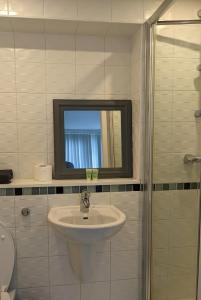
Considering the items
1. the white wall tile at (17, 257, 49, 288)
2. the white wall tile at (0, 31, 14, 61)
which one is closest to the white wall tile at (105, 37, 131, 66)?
the white wall tile at (0, 31, 14, 61)

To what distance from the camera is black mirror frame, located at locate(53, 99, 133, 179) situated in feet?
7.15

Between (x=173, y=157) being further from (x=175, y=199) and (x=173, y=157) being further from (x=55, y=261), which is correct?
(x=55, y=261)

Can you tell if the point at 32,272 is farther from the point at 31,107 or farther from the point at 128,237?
the point at 31,107

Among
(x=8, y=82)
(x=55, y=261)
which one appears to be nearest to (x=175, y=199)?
(x=55, y=261)

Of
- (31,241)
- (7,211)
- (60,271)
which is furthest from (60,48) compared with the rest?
(60,271)

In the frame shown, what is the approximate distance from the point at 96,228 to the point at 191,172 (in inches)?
25.1

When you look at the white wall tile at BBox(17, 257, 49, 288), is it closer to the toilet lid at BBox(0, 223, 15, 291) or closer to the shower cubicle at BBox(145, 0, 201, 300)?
the toilet lid at BBox(0, 223, 15, 291)

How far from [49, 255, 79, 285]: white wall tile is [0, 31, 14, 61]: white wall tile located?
4.66 ft

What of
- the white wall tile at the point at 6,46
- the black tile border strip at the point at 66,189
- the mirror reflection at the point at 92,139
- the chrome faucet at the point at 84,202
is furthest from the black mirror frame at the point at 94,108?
the white wall tile at the point at 6,46

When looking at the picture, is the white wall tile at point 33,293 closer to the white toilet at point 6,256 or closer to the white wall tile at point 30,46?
the white toilet at point 6,256

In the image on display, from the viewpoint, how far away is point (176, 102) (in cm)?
190

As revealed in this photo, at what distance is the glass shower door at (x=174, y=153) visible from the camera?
1807mm

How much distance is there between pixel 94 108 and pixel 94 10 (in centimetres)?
65

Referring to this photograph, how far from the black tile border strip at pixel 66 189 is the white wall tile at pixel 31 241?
9.5 inches
